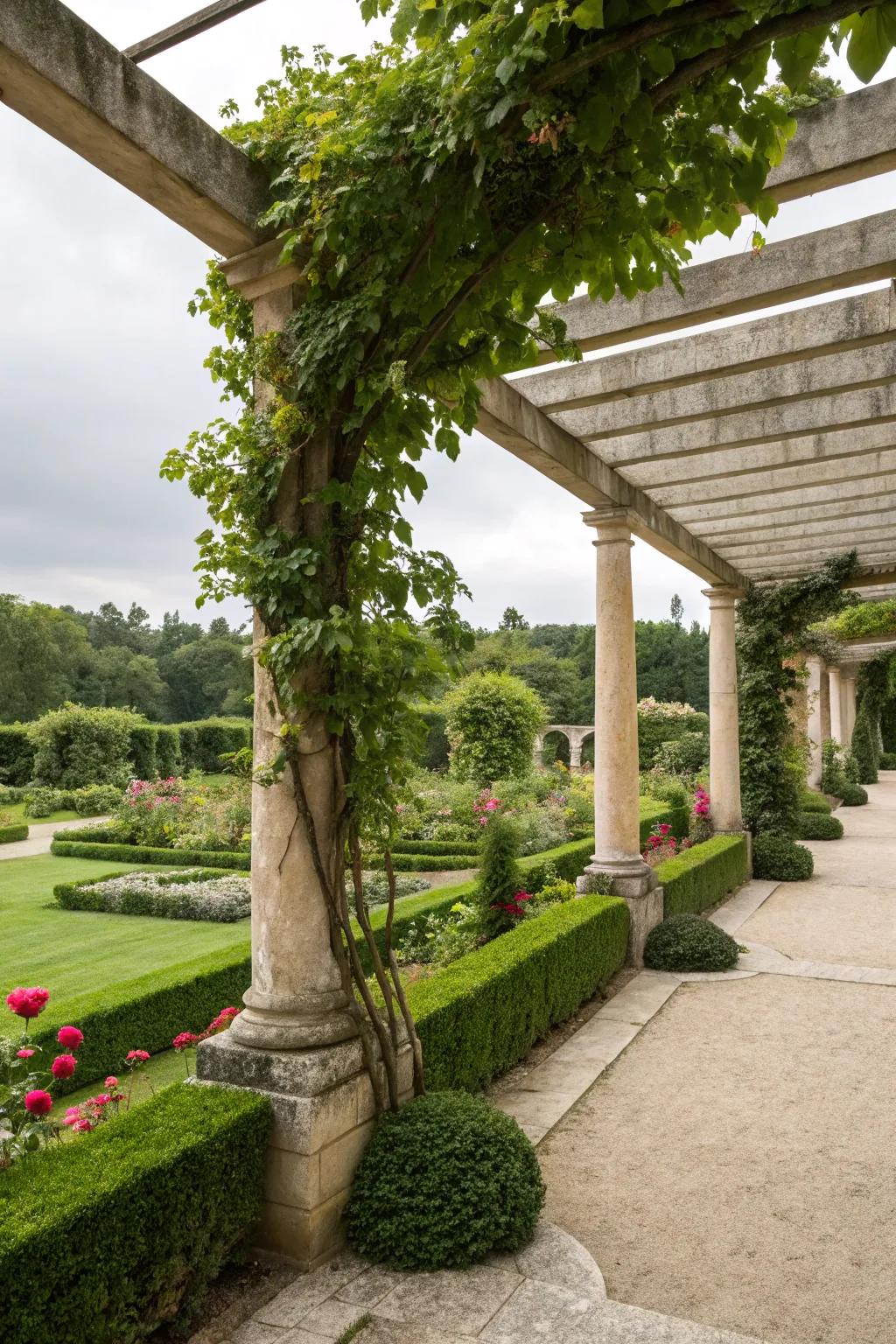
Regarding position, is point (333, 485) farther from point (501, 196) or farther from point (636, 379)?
point (636, 379)

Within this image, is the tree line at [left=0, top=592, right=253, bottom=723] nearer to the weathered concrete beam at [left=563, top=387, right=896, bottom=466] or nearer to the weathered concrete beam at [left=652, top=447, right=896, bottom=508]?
the weathered concrete beam at [left=652, top=447, right=896, bottom=508]

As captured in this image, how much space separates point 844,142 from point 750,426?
9.38 ft

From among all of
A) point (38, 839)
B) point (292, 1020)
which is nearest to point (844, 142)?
point (292, 1020)

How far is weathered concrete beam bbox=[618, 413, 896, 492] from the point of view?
24.4 feet

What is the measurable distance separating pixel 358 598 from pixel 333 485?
0.47 metres

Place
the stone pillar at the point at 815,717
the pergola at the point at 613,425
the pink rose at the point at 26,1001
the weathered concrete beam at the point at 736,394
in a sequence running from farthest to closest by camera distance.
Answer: the stone pillar at the point at 815,717
the weathered concrete beam at the point at 736,394
the pink rose at the point at 26,1001
the pergola at the point at 613,425

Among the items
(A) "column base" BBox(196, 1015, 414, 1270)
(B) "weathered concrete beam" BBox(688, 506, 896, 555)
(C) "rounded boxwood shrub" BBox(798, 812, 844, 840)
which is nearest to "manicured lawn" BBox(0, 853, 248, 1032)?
(A) "column base" BBox(196, 1015, 414, 1270)

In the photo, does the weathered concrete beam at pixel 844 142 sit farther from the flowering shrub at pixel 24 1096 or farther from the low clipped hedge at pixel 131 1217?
the flowering shrub at pixel 24 1096

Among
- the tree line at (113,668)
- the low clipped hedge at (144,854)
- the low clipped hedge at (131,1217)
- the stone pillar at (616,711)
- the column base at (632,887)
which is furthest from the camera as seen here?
the tree line at (113,668)

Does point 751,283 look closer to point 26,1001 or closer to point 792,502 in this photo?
point 792,502

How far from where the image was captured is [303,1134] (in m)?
3.42

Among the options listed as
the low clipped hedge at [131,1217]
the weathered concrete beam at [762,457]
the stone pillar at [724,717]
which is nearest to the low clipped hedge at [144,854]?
the stone pillar at [724,717]

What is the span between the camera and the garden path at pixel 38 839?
Answer: 55.3ft

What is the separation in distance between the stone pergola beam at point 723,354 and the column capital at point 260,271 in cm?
305
